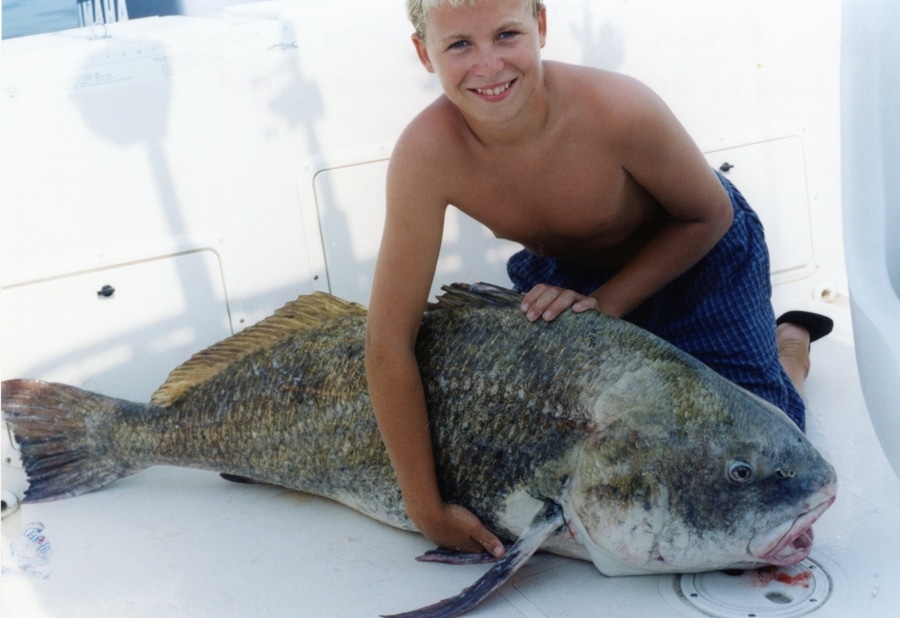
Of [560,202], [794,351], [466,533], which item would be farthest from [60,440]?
[794,351]

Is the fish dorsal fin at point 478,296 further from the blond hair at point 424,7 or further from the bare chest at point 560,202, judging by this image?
the blond hair at point 424,7

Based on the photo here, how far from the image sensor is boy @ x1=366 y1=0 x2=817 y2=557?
2203 millimetres

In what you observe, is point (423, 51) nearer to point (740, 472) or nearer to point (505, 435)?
point (505, 435)

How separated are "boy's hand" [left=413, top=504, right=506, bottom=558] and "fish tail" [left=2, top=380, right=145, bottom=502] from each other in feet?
2.98

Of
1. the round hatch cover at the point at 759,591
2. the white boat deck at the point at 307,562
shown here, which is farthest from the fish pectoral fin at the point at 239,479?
the round hatch cover at the point at 759,591

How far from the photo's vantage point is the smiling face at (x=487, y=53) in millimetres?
2145

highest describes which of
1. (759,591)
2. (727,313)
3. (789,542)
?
(727,313)

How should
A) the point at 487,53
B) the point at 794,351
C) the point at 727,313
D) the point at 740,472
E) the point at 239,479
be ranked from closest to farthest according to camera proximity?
1. the point at 740,472
2. the point at 487,53
3. the point at 727,313
4. the point at 239,479
5. the point at 794,351

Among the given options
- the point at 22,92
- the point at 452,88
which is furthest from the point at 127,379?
the point at 452,88

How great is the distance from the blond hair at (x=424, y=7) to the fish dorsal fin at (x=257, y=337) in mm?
745

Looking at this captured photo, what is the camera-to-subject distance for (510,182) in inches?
94.2

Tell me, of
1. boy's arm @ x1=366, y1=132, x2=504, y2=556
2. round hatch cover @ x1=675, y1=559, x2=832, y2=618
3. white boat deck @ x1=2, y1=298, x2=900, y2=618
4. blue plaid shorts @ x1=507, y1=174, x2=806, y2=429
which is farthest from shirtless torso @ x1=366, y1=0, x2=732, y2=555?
round hatch cover @ x1=675, y1=559, x2=832, y2=618

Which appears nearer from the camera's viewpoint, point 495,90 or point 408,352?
point 495,90

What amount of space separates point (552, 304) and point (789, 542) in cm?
70
